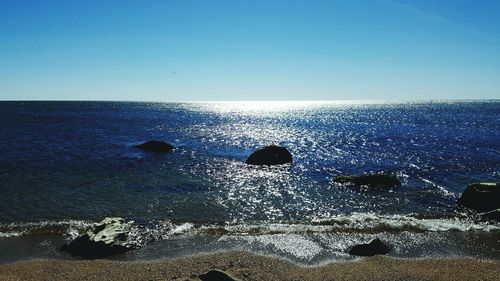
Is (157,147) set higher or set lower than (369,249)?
higher

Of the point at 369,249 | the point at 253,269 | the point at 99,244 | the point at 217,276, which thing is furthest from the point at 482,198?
the point at 99,244

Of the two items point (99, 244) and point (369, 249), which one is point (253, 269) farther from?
point (99, 244)

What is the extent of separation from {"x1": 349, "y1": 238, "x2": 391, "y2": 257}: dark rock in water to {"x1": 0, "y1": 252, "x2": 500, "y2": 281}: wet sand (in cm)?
45

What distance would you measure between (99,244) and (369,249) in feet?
37.6

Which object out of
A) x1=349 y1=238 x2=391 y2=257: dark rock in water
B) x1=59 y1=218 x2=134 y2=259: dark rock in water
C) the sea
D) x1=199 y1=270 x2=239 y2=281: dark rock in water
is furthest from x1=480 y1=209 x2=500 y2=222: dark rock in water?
x1=59 y1=218 x2=134 y2=259: dark rock in water

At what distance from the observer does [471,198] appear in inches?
979

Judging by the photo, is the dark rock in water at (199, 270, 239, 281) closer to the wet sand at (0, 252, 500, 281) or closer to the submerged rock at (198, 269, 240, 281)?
the submerged rock at (198, 269, 240, 281)

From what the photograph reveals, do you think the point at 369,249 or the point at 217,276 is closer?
the point at 217,276

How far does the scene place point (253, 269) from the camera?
49.1 feet

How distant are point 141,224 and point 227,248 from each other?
5877mm

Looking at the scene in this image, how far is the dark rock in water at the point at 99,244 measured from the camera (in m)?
16.9

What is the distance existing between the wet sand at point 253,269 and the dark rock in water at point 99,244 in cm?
92

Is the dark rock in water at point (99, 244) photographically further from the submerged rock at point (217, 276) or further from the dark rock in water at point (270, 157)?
the dark rock in water at point (270, 157)

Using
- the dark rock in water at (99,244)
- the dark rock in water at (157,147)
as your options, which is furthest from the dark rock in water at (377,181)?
the dark rock in water at (157,147)
